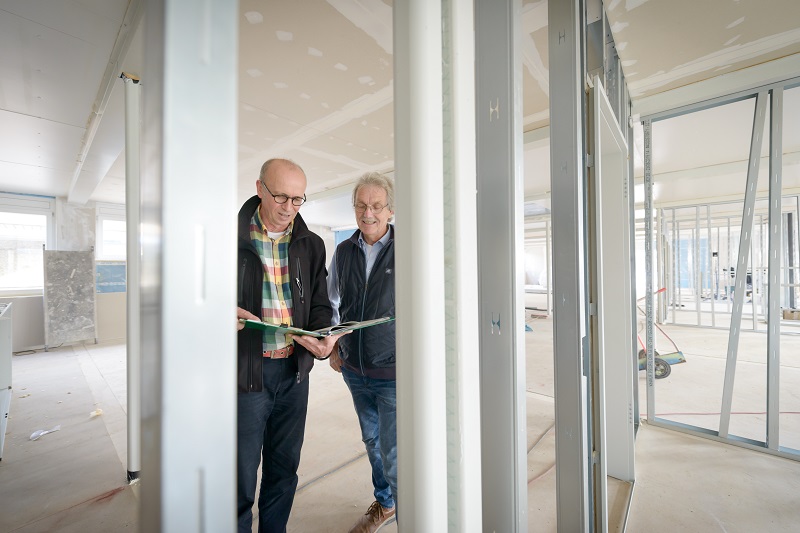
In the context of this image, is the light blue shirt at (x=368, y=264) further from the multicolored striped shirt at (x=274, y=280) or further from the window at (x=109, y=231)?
the window at (x=109, y=231)

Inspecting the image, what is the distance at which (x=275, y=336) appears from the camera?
1200 mm

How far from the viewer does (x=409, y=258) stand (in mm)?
538

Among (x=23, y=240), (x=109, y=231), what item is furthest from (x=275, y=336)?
(x=109, y=231)

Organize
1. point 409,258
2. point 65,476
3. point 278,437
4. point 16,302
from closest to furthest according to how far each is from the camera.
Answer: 1. point 409,258
2. point 278,437
3. point 65,476
4. point 16,302

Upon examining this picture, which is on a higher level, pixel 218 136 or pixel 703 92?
pixel 703 92

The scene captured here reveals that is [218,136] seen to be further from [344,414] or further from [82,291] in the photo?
[82,291]

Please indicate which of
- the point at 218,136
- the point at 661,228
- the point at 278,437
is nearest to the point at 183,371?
the point at 218,136

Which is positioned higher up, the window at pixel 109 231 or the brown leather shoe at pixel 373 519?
the window at pixel 109 231

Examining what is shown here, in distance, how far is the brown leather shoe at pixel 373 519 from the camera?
1.55 m

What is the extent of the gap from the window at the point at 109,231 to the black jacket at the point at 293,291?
6305 mm

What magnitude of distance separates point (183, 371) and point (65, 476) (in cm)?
277

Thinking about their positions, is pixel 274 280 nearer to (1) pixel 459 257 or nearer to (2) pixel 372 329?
(2) pixel 372 329

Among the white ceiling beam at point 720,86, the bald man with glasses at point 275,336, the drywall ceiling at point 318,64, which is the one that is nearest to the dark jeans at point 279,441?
the bald man with glasses at point 275,336

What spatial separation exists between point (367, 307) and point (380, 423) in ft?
1.61
